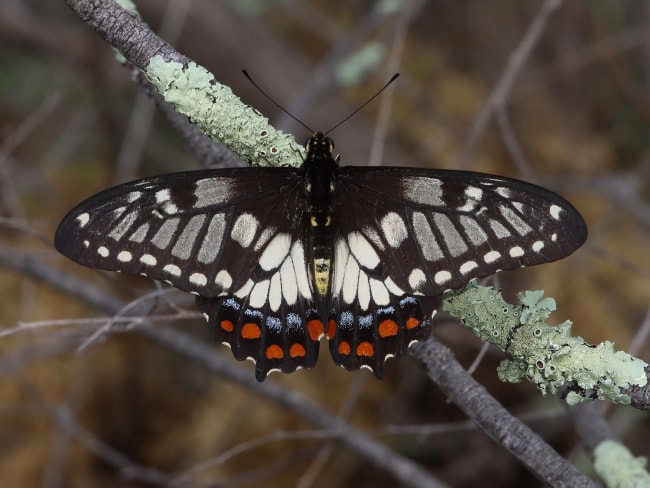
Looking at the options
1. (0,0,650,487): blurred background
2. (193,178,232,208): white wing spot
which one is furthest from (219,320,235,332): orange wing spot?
(0,0,650,487): blurred background

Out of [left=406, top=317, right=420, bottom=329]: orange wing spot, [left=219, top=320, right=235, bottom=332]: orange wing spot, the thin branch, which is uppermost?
[left=219, top=320, right=235, bottom=332]: orange wing spot

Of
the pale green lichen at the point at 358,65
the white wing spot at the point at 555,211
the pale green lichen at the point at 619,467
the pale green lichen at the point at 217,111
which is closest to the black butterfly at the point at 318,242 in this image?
the white wing spot at the point at 555,211

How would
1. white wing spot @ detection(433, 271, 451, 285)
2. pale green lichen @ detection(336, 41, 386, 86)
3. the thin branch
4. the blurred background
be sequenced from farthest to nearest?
the blurred background → pale green lichen @ detection(336, 41, 386, 86) → white wing spot @ detection(433, 271, 451, 285) → the thin branch

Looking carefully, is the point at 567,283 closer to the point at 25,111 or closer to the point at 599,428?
the point at 599,428

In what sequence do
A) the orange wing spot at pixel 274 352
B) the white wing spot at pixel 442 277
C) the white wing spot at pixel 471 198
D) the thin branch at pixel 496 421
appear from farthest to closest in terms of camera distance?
the orange wing spot at pixel 274 352, the white wing spot at pixel 471 198, the white wing spot at pixel 442 277, the thin branch at pixel 496 421

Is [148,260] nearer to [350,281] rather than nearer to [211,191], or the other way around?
[211,191]

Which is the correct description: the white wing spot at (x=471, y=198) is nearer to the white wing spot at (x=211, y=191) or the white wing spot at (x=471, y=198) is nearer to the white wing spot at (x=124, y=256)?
the white wing spot at (x=211, y=191)

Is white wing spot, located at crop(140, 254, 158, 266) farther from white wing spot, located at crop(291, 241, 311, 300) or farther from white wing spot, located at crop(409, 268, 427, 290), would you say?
white wing spot, located at crop(409, 268, 427, 290)
